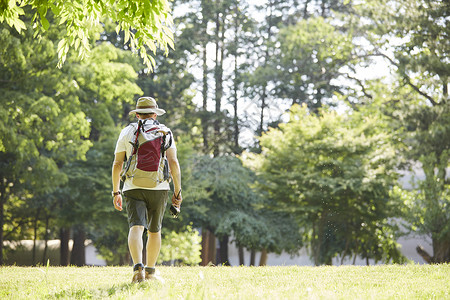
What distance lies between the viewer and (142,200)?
5.60 metres

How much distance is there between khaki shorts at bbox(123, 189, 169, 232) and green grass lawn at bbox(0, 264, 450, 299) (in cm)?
61

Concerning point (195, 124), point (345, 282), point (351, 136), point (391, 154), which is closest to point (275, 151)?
point (351, 136)

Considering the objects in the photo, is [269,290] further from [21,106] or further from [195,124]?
[195,124]

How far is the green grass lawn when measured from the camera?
15.1ft

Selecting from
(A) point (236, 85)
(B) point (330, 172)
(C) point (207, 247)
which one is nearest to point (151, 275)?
(B) point (330, 172)

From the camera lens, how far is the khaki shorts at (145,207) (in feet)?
A: 18.1

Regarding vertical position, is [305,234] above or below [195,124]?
below

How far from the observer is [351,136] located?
2034 cm

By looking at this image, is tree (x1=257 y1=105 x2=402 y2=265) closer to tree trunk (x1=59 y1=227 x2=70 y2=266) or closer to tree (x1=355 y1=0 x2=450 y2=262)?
tree (x1=355 y1=0 x2=450 y2=262)

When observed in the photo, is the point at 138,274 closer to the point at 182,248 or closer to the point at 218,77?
the point at 182,248

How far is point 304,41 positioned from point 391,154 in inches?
372

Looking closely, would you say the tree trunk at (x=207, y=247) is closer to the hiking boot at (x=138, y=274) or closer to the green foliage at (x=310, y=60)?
the green foliage at (x=310, y=60)

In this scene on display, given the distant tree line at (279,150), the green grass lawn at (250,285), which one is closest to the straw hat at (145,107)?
the green grass lawn at (250,285)

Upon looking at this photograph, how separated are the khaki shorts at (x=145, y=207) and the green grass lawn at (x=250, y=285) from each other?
61 centimetres
